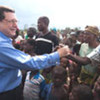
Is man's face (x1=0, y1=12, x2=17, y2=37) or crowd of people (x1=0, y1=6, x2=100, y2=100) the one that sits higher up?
man's face (x1=0, y1=12, x2=17, y2=37)

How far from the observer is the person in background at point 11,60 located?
1.88m

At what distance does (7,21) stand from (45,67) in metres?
0.71

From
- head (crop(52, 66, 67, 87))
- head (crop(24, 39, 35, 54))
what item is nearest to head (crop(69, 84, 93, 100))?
head (crop(52, 66, 67, 87))

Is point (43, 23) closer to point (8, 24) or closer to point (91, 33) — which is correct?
point (91, 33)

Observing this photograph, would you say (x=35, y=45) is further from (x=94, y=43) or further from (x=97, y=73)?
(x=97, y=73)

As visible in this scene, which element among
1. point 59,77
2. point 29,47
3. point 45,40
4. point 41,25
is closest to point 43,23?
point 41,25

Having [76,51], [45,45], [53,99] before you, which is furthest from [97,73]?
[45,45]

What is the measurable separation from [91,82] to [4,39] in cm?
150

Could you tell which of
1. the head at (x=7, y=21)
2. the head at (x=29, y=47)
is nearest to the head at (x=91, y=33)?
the head at (x=29, y=47)

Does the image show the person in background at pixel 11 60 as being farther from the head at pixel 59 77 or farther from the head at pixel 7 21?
the head at pixel 59 77

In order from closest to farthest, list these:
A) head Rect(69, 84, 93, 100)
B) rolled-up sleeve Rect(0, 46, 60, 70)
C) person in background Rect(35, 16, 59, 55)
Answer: rolled-up sleeve Rect(0, 46, 60, 70), head Rect(69, 84, 93, 100), person in background Rect(35, 16, 59, 55)

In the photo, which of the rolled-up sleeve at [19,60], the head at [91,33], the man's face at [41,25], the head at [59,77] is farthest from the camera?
the man's face at [41,25]

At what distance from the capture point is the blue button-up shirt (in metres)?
1.87

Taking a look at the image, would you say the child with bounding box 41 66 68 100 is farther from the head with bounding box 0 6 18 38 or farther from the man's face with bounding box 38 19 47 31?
the man's face with bounding box 38 19 47 31
